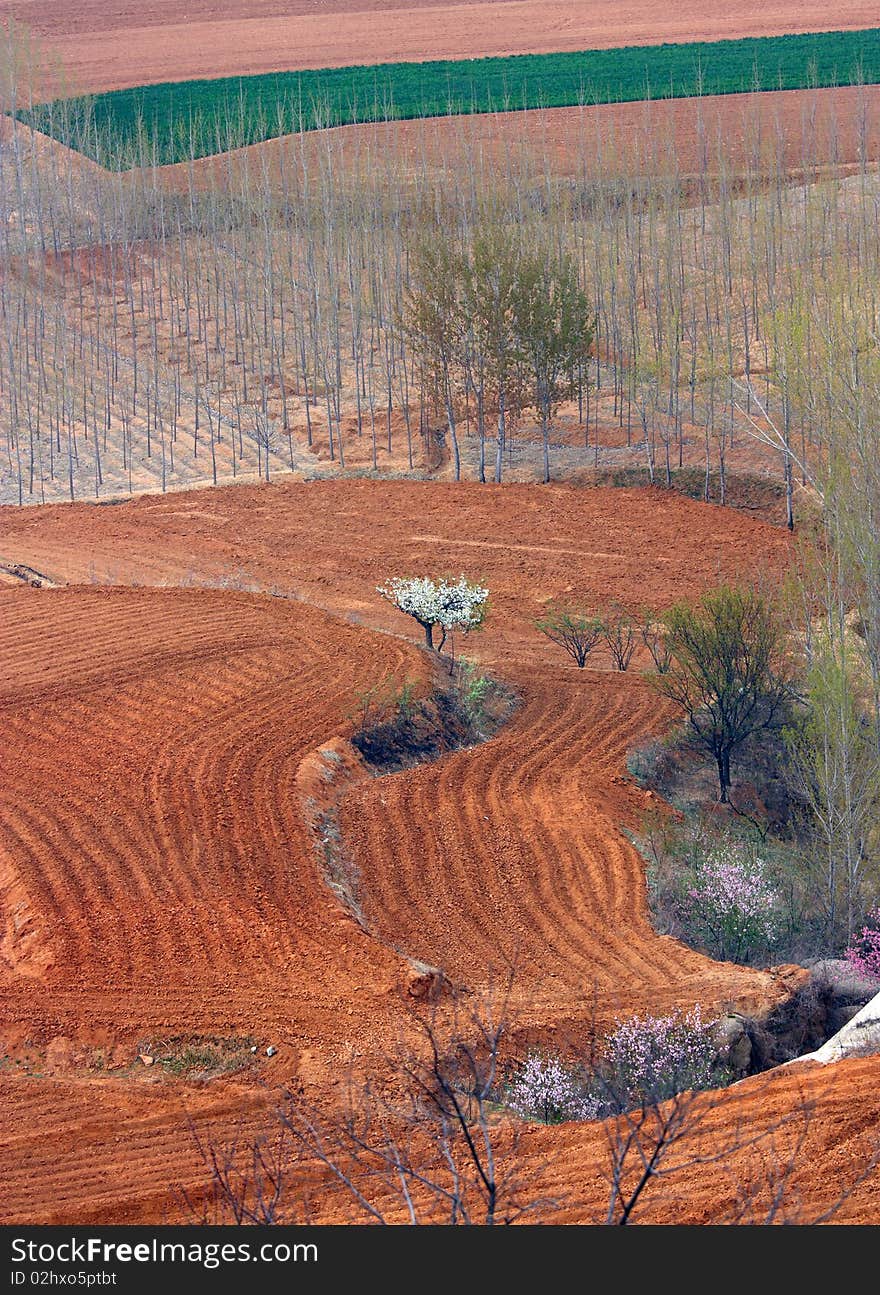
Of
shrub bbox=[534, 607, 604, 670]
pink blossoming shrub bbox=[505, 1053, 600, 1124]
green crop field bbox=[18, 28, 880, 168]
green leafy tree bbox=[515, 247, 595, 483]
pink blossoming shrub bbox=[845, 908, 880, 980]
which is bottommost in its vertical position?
pink blossoming shrub bbox=[845, 908, 880, 980]

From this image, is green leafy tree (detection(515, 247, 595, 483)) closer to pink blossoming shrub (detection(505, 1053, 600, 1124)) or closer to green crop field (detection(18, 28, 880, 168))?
pink blossoming shrub (detection(505, 1053, 600, 1124))

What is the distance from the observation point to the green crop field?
6544cm

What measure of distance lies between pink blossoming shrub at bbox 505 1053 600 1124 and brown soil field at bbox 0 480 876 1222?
0.86 m

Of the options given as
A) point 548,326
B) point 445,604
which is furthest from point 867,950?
point 548,326

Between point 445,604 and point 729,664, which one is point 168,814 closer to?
point 445,604

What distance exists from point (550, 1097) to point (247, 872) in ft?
15.9

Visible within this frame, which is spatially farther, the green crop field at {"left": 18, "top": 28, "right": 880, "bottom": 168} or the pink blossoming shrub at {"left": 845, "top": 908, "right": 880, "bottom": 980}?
the green crop field at {"left": 18, "top": 28, "right": 880, "bottom": 168}

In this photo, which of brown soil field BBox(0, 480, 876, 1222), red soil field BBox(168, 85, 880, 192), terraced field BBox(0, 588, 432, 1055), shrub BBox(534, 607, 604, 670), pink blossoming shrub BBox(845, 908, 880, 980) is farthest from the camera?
red soil field BBox(168, 85, 880, 192)

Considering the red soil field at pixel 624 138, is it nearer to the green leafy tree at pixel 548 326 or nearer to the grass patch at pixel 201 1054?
the green leafy tree at pixel 548 326

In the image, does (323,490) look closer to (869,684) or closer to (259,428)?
(259,428)

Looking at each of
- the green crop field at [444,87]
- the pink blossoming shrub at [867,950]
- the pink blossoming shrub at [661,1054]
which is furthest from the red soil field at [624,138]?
the pink blossoming shrub at [661,1054]

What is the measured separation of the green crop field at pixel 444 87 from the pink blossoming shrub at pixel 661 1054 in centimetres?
5599

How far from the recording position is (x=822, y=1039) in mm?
14172

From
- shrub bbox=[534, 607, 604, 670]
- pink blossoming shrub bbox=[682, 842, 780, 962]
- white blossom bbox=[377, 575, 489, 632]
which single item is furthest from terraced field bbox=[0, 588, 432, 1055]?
shrub bbox=[534, 607, 604, 670]
